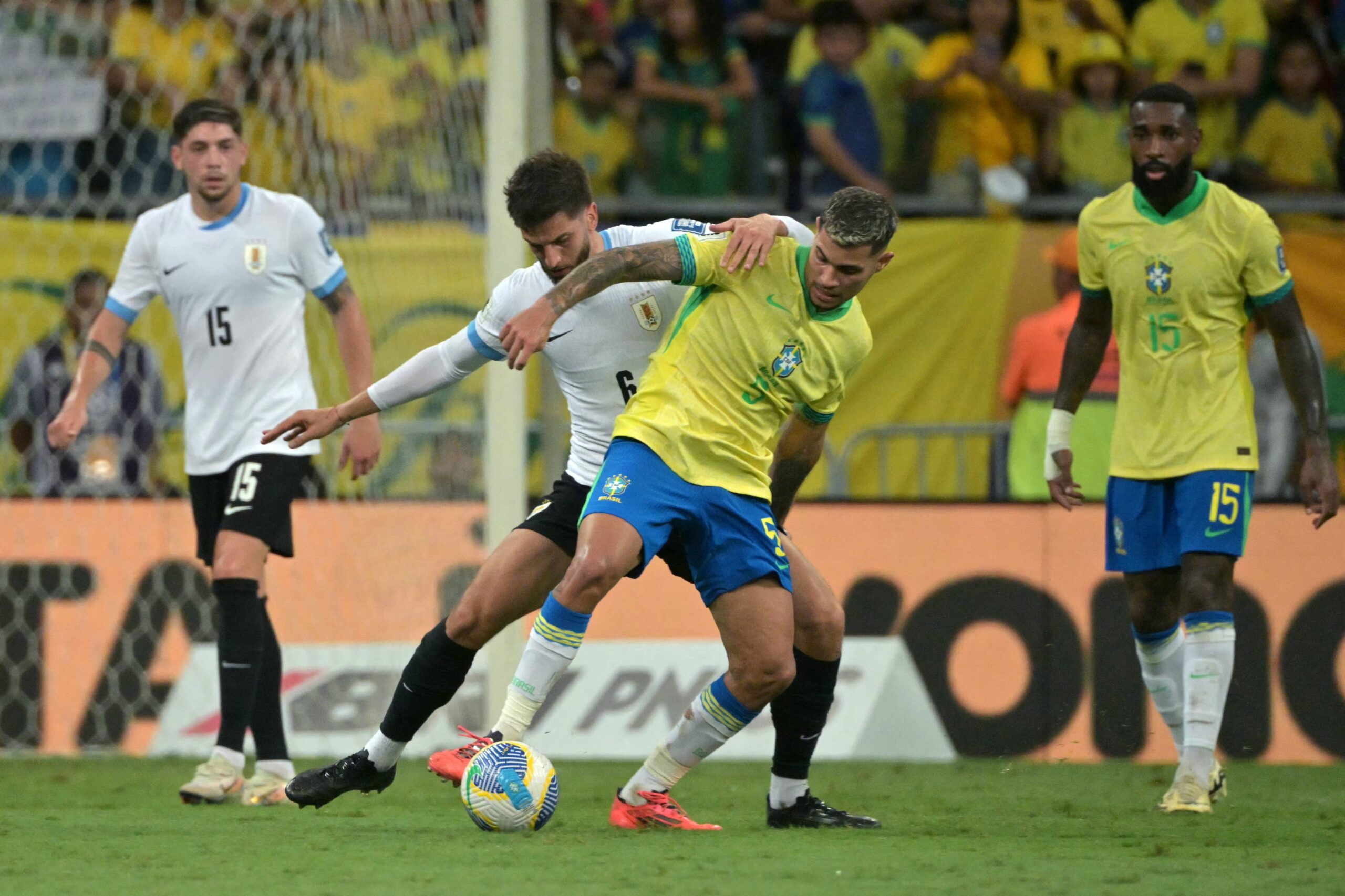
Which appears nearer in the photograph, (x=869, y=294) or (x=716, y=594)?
(x=716, y=594)

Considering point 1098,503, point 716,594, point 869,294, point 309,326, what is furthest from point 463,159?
point 716,594

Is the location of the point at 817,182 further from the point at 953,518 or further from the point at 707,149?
the point at 953,518

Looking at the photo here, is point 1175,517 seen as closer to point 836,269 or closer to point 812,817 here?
point 812,817

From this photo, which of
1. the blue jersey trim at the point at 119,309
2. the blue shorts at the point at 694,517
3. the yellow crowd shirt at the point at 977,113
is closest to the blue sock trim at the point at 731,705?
the blue shorts at the point at 694,517

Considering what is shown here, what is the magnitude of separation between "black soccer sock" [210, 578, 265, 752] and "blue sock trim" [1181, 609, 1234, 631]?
312cm

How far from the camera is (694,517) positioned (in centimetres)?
493

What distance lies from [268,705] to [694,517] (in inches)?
88.2

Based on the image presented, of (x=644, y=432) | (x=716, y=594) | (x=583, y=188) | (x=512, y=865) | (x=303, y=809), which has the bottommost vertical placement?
(x=303, y=809)

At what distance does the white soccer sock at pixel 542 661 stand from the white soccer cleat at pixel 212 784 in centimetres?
156

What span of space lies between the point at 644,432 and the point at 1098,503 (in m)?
3.88

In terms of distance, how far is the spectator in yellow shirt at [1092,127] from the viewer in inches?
413

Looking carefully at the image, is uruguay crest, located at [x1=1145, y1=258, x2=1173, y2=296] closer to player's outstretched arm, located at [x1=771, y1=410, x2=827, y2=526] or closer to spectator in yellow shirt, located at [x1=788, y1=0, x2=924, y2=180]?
player's outstretched arm, located at [x1=771, y1=410, x2=827, y2=526]

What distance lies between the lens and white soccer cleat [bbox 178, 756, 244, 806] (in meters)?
6.00

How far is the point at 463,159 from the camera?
8484 mm
